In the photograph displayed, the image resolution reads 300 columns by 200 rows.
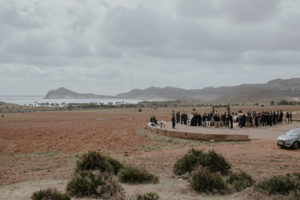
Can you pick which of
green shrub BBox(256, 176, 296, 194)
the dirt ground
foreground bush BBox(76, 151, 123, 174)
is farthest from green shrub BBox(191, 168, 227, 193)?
foreground bush BBox(76, 151, 123, 174)

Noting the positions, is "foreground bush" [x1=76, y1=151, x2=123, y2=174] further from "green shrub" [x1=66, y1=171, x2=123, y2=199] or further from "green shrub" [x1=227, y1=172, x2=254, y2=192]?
"green shrub" [x1=227, y1=172, x2=254, y2=192]

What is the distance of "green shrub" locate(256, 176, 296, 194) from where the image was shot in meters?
7.36

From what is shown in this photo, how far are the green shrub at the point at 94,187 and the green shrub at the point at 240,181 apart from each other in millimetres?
3229

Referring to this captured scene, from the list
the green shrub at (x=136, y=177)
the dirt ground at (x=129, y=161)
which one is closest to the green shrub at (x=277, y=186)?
the dirt ground at (x=129, y=161)

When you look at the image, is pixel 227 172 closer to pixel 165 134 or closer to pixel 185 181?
pixel 185 181

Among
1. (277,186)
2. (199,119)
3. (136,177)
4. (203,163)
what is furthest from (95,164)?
(199,119)

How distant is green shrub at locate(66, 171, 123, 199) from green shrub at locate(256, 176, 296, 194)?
3.69 metres

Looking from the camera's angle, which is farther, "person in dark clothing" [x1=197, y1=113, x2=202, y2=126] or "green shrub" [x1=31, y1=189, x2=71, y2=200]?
"person in dark clothing" [x1=197, y1=113, x2=202, y2=126]

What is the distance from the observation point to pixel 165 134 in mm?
22766

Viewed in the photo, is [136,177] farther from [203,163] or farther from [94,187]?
[203,163]

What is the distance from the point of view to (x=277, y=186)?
739 cm

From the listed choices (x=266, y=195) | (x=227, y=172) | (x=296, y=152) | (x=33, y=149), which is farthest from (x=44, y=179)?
(x=296, y=152)

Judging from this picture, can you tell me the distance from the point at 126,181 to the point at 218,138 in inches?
458

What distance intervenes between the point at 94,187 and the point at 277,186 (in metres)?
4.75
